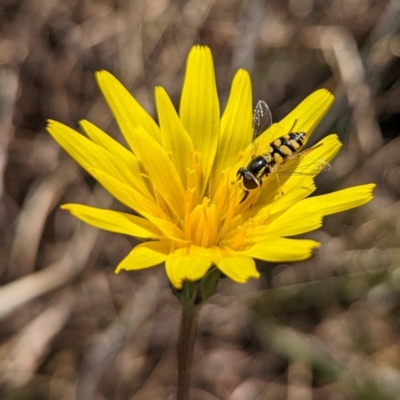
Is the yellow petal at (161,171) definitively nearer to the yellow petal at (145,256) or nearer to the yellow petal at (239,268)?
the yellow petal at (145,256)

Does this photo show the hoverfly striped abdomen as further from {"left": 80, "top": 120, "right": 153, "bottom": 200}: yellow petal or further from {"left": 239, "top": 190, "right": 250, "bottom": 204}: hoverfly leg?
{"left": 80, "top": 120, "right": 153, "bottom": 200}: yellow petal

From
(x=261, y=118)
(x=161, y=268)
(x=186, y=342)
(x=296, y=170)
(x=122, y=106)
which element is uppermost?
(x=122, y=106)

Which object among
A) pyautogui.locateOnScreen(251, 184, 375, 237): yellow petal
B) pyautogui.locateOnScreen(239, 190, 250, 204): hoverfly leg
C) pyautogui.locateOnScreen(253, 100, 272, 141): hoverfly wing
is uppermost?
pyautogui.locateOnScreen(253, 100, 272, 141): hoverfly wing

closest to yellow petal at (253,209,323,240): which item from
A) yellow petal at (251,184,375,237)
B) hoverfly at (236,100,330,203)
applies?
yellow petal at (251,184,375,237)

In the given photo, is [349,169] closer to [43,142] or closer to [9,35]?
[43,142]

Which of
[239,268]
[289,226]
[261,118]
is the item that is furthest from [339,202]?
[261,118]

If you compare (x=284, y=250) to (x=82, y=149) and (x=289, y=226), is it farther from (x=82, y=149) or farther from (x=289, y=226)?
(x=82, y=149)

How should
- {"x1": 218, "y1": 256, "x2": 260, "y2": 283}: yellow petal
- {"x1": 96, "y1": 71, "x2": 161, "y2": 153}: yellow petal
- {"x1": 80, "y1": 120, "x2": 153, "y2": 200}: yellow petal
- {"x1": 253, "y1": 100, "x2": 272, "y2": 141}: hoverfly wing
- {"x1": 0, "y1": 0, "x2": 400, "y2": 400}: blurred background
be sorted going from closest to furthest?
{"x1": 218, "y1": 256, "x2": 260, "y2": 283}: yellow petal < {"x1": 80, "y1": 120, "x2": 153, "y2": 200}: yellow petal < {"x1": 96, "y1": 71, "x2": 161, "y2": 153}: yellow petal < {"x1": 253, "y1": 100, "x2": 272, "y2": 141}: hoverfly wing < {"x1": 0, "y1": 0, "x2": 400, "y2": 400}: blurred background
